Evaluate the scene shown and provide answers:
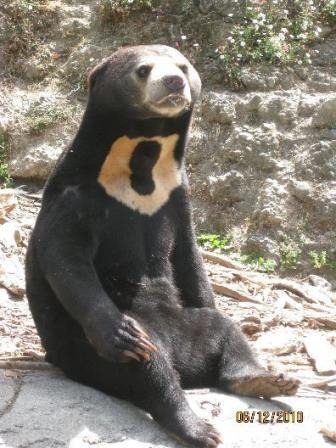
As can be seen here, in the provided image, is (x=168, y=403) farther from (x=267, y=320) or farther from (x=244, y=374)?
(x=267, y=320)

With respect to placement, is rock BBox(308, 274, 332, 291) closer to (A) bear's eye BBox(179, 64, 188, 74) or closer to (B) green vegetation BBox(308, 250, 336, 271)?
(B) green vegetation BBox(308, 250, 336, 271)

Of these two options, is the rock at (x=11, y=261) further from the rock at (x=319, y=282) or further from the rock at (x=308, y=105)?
the rock at (x=308, y=105)

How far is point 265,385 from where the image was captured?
4.16 m

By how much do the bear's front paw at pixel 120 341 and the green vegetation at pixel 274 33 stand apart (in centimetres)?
524

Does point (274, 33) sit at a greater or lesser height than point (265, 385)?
greater

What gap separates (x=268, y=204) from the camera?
26.4 ft

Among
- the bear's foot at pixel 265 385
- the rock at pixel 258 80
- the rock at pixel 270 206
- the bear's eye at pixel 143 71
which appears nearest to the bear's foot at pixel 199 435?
the bear's foot at pixel 265 385

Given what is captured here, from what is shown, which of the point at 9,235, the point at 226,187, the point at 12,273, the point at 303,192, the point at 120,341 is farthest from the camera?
the point at 226,187

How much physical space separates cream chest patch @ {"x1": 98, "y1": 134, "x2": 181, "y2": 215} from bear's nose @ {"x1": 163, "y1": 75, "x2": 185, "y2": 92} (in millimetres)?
363

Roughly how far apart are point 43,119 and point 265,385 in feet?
17.3

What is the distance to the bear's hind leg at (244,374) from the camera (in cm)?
413

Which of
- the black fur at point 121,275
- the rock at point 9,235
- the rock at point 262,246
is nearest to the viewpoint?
the black fur at point 121,275

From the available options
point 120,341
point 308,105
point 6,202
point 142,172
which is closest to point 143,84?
point 142,172

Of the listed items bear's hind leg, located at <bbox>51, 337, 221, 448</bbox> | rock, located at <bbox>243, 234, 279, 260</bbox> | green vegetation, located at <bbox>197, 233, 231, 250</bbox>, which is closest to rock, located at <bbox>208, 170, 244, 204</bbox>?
green vegetation, located at <bbox>197, 233, 231, 250</bbox>
